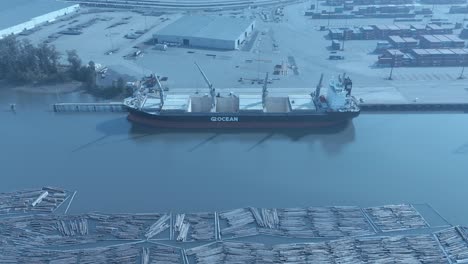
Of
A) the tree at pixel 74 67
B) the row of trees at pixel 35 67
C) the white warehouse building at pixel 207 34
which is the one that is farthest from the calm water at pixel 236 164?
the white warehouse building at pixel 207 34

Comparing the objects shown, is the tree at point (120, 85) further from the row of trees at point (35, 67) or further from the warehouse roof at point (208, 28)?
the warehouse roof at point (208, 28)

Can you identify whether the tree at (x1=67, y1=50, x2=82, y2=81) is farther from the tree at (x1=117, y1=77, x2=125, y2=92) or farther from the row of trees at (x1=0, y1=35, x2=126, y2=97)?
the tree at (x1=117, y1=77, x2=125, y2=92)

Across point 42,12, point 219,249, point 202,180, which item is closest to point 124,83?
point 202,180

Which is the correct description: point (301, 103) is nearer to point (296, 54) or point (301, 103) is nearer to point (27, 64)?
point (296, 54)

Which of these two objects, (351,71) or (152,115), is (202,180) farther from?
(351,71)

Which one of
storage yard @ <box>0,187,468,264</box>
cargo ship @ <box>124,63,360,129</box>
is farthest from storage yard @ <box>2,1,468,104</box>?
storage yard @ <box>0,187,468,264</box>

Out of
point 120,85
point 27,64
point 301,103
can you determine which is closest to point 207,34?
point 120,85
